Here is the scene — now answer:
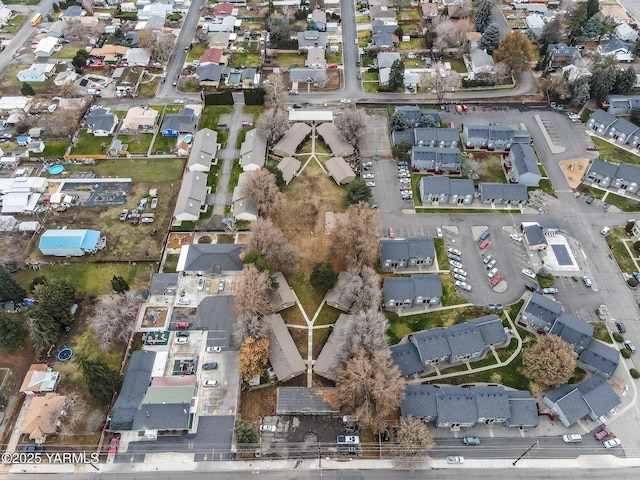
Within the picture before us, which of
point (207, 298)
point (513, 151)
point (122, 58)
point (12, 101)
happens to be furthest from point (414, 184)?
point (12, 101)

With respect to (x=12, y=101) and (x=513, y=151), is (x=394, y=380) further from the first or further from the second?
(x=12, y=101)

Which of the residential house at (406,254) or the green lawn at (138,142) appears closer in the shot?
the residential house at (406,254)

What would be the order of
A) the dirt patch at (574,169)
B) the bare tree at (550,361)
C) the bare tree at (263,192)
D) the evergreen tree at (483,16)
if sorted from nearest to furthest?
the bare tree at (550,361) < the bare tree at (263,192) < the dirt patch at (574,169) < the evergreen tree at (483,16)

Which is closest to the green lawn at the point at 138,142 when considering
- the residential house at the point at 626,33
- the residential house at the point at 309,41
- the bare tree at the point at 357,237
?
the residential house at the point at 309,41

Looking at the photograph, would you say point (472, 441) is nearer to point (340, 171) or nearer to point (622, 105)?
point (340, 171)

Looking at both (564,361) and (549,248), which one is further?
(549,248)

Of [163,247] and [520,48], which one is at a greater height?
[520,48]

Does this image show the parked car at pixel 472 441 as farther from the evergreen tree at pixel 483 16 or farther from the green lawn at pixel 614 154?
the evergreen tree at pixel 483 16

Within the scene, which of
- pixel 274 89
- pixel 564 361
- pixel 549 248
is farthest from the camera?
pixel 274 89
